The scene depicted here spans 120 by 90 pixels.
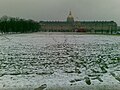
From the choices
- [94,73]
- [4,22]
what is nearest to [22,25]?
[4,22]

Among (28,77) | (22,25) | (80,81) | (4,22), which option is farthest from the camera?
(22,25)

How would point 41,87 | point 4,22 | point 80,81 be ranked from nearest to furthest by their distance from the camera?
point 41,87 < point 80,81 < point 4,22

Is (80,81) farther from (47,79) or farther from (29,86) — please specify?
(29,86)

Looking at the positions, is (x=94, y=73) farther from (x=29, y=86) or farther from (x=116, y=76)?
(x=29, y=86)

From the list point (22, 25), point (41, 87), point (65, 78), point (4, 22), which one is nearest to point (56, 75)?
point (65, 78)

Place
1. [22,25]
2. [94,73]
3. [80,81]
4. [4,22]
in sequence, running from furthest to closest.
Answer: [22,25] → [4,22] → [94,73] → [80,81]

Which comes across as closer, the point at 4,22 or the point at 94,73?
the point at 94,73

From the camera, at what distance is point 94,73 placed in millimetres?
12141

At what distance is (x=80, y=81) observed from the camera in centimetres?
1016

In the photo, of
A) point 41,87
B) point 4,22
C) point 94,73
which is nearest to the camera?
point 41,87

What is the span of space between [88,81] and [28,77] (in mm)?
2713

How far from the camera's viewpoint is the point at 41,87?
9156mm

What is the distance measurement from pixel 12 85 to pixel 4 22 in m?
107

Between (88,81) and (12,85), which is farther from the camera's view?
(88,81)
